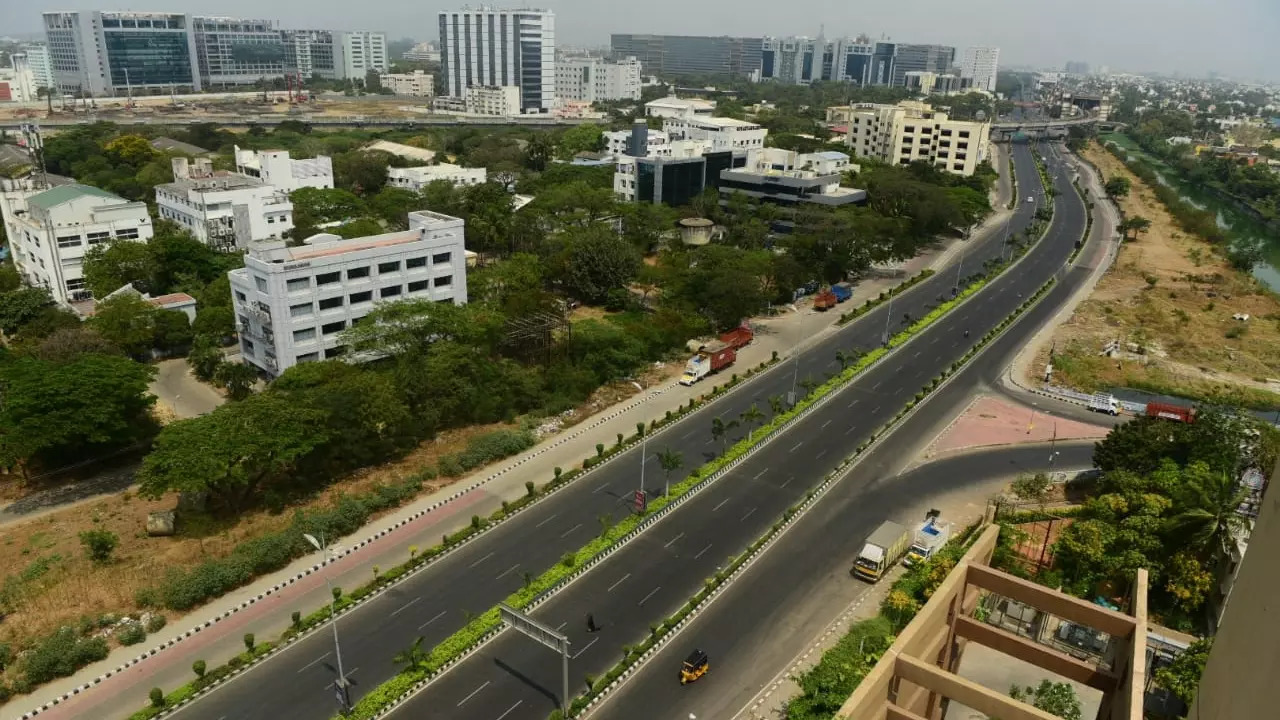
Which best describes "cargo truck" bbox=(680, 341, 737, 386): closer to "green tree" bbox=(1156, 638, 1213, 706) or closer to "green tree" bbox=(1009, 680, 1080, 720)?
"green tree" bbox=(1009, 680, 1080, 720)

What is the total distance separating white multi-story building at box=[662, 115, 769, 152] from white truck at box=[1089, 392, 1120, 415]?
72077mm

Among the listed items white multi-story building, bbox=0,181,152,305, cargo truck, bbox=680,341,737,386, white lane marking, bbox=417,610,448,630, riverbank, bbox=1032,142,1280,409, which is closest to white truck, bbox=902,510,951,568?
white lane marking, bbox=417,610,448,630

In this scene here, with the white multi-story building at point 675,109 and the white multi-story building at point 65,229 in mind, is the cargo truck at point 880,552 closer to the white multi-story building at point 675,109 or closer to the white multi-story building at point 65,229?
the white multi-story building at point 65,229

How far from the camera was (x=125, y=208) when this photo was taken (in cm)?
7131

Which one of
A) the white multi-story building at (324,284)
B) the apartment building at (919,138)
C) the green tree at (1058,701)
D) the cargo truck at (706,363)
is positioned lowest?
the cargo truck at (706,363)

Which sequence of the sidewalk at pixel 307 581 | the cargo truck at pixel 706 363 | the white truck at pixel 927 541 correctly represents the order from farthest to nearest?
the cargo truck at pixel 706 363 → the white truck at pixel 927 541 → the sidewalk at pixel 307 581

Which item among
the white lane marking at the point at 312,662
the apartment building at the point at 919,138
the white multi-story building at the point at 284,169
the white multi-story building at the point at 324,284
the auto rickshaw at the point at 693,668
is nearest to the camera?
the auto rickshaw at the point at 693,668

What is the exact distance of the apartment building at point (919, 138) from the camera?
446 ft

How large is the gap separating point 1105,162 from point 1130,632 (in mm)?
188665

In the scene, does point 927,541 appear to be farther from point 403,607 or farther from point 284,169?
point 284,169

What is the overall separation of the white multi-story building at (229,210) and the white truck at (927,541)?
65.8 meters

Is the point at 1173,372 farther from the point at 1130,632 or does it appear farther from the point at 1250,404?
the point at 1130,632

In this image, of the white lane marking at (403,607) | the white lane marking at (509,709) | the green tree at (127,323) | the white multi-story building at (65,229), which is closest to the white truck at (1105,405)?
the white lane marking at (509,709)

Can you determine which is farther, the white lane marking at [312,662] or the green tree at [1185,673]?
the white lane marking at [312,662]
